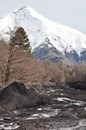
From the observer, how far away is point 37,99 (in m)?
47.3

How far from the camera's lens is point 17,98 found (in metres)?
44.4

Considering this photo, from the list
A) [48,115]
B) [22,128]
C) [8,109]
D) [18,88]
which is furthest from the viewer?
[18,88]

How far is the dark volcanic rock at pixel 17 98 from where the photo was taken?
42566mm

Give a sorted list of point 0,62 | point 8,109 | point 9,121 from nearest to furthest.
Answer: point 9,121 → point 8,109 → point 0,62

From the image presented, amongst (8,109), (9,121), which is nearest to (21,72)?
(8,109)

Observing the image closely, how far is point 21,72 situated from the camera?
64.8 m

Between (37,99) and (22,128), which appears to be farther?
(37,99)

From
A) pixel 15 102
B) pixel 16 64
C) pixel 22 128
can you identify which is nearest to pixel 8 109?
pixel 15 102

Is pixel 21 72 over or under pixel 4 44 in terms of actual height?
under

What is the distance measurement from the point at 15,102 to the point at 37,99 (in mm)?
4659

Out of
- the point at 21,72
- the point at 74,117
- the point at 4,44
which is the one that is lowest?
the point at 74,117

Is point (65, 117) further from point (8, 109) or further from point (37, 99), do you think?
point (37, 99)

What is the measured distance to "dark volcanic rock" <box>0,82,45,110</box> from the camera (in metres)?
42.6

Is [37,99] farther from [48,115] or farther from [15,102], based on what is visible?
[48,115]
